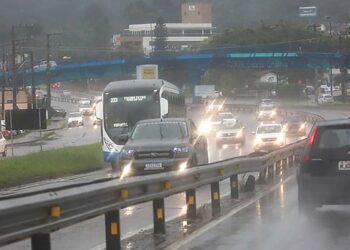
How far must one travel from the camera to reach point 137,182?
10.9 meters

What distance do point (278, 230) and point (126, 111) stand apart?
18.1 metres

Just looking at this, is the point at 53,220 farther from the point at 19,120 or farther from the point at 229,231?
the point at 19,120

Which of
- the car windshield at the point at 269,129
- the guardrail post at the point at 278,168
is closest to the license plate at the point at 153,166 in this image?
the guardrail post at the point at 278,168

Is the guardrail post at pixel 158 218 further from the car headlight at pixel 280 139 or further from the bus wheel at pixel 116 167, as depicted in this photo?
the car headlight at pixel 280 139

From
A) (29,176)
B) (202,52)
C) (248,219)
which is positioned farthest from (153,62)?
(248,219)

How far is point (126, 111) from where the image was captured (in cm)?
2966

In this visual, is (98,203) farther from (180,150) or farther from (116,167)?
(116,167)

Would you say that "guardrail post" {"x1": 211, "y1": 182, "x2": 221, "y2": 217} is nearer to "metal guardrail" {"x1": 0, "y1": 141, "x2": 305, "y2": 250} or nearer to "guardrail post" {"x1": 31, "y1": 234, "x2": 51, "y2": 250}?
"metal guardrail" {"x1": 0, "y1": 141, "x2": 305, "y2": 250}

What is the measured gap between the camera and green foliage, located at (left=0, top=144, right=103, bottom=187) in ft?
85.0

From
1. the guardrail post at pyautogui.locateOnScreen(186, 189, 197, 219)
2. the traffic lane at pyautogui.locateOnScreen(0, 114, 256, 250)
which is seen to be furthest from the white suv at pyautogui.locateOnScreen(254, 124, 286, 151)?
Result: the guardrail post at pyautogui.locateOnScreen(186, 189, 197, 219)

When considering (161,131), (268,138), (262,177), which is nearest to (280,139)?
(268,138)

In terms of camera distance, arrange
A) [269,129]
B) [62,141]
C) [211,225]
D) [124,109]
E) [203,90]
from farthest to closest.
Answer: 1. [203,90]
2. [62,141]
3. [269,129]
4. [124,109]
5. [211,225]

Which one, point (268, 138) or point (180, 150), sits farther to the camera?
point (268, 138)

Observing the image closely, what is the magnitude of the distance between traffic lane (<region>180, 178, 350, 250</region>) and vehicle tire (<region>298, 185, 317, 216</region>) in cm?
13
